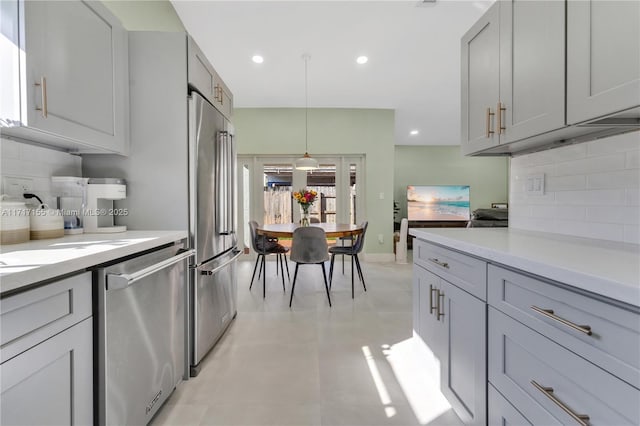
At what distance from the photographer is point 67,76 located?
129 centimetres

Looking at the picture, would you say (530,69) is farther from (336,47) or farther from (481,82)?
(336,47)

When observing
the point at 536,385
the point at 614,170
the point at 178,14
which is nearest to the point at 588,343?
the point at 536,385

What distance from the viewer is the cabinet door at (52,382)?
0.72m

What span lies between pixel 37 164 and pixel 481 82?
2.38 m

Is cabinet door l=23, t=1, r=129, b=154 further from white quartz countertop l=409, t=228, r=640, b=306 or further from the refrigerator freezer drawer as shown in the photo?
white quartz countertop l=409, t=228, r=640, b=306

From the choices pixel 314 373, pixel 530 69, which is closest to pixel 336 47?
pixel 530 69

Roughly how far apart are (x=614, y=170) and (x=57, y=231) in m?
2.52

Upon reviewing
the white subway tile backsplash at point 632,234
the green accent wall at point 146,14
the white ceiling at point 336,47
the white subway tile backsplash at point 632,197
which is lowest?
the white subway tile backsplash at point 632,234

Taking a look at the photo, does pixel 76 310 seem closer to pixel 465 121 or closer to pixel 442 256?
pixel 442 256

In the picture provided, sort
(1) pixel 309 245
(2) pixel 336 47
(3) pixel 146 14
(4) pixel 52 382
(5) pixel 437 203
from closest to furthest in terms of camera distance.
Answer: (4) pixel 52 382 < (3) pixel 146 14 < (1) pixel 309 245 < (2) pixel 336 47 < (5) pixel 437 203

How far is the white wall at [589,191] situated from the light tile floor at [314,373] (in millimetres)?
1075

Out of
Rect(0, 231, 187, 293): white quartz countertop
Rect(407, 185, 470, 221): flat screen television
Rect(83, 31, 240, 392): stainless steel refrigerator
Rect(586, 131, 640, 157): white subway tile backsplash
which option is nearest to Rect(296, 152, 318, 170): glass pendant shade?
Rect(83, 31, 240, 392): stainless steel refrigerator

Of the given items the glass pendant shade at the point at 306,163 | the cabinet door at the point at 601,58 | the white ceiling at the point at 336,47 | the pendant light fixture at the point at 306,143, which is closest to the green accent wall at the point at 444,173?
the white ceiling at the point at 336,47

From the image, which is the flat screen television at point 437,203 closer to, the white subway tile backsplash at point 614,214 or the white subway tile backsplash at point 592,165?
the white subway tile backsplash at point 592,165
